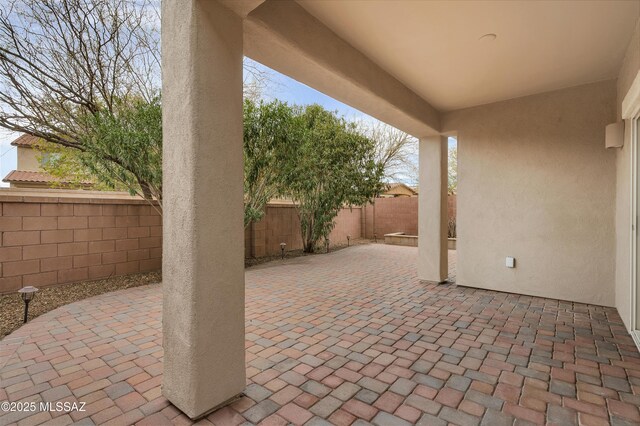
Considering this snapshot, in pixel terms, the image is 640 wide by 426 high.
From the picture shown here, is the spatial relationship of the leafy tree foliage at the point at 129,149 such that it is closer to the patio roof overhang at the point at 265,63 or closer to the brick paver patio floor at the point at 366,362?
the brick paver patio floor at the point at 366,362

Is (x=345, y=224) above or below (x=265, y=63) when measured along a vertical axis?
below

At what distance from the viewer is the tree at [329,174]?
336 inches

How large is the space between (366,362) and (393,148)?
1618cm

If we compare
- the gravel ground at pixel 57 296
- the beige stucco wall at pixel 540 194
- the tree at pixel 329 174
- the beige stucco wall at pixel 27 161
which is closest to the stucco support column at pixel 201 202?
the gravel ground at pixel 57 296

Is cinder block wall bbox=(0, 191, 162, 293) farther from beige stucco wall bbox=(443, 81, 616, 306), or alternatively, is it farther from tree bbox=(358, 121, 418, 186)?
tree bbox=(358, 121, 418, 186)

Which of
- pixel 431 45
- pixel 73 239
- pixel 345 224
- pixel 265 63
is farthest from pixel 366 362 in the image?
pixel 345 224

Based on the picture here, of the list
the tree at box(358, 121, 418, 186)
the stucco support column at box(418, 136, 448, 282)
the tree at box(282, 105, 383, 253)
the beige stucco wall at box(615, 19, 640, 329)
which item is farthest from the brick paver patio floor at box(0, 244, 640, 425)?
the tree at box(358, 121, 418, 186)

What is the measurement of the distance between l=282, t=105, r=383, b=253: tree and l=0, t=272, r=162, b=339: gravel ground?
4.06 m

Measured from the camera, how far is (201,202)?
1891 mm

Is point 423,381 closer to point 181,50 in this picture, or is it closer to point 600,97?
point 181,50

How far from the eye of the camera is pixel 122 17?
6379 millimetres

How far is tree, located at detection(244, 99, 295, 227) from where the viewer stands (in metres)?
6.11

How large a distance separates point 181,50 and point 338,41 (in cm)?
168

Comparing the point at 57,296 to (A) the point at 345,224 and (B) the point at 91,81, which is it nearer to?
(B) the point at 91,81
